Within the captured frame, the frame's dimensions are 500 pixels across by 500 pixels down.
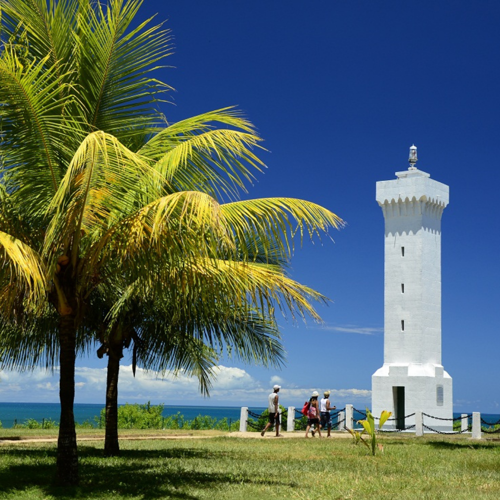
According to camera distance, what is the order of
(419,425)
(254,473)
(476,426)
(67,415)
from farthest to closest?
1. (419,425)
2. (476,426)
3. (254,473)
4. (67,415)

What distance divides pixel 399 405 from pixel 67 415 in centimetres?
2894

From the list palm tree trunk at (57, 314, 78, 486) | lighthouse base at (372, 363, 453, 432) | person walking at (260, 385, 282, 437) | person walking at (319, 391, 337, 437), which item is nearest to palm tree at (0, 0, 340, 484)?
palm tree trunk at (57, 314, 78, 486)

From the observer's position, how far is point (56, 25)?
12.8 m

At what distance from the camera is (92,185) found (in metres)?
11.5

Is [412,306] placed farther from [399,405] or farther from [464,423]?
[464,423]

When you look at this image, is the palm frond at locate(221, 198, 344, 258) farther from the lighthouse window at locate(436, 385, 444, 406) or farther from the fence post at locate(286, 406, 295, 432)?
the lighthouse window at locate(436, 385, 444, 406)

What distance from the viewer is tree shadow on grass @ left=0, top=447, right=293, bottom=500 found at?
11922mm

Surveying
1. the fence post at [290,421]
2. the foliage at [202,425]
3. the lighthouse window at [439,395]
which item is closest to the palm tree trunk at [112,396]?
the fence post at [290,421]

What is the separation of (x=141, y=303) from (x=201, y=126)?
4708 millimetres

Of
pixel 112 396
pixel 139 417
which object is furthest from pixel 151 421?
pixel 112 396

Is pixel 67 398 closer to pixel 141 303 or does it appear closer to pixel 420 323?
pixel 141 303

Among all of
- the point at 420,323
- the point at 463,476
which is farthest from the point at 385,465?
the point at 420,323

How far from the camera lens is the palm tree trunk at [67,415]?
483 inches

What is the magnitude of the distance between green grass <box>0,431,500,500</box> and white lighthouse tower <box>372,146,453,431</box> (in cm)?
1661
